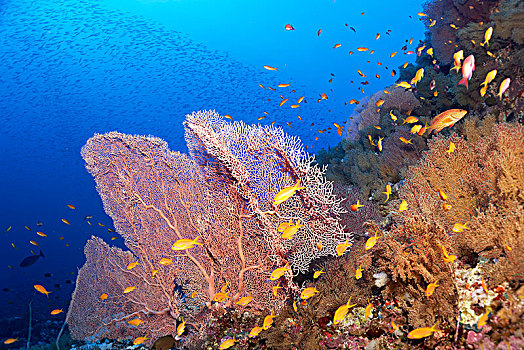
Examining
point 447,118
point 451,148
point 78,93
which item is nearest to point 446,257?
point 451,148

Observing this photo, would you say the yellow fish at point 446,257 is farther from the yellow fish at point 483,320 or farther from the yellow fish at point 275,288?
the yellow fish at point 275,288

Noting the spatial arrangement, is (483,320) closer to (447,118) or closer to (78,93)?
(447,118)

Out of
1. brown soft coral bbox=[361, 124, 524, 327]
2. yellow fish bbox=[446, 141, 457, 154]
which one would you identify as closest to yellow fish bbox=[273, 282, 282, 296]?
brown soft coral bbox=[361, 124, 524, 327]

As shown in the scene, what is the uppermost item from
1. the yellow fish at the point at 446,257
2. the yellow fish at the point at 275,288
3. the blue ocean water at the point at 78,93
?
the blue ocean water at the point at 78,93

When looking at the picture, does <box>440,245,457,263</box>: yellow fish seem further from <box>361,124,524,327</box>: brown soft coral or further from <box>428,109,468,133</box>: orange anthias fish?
<box>428,109,468,133</box>: orange anthias fish

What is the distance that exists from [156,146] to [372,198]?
4307 mm

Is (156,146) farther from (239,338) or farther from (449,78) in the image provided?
(449,78)

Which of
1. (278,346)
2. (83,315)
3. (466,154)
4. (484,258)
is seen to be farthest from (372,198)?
(83,315)

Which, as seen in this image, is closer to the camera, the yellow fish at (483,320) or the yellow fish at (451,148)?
the yellow fish at (483,320)

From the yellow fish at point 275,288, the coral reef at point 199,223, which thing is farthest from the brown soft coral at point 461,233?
the yellow fish at point 275,288

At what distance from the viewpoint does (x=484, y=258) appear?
2855 millimetres

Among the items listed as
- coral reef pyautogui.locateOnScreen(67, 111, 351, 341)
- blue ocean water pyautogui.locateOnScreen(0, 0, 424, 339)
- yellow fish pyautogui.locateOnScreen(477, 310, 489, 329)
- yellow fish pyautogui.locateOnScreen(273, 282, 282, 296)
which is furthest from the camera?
blue ocean water pyautogui.locateOnScreen(0, 0, 424, 339)

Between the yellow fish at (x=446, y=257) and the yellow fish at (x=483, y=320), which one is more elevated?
the yellow fish at (x=446, y=257)

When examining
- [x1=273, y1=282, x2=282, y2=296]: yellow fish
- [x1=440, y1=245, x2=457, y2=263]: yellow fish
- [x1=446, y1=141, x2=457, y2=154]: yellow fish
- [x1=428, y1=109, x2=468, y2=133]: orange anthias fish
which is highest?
[x1=428, y1=109, x2=468, y2=133]: orange anthias fish
